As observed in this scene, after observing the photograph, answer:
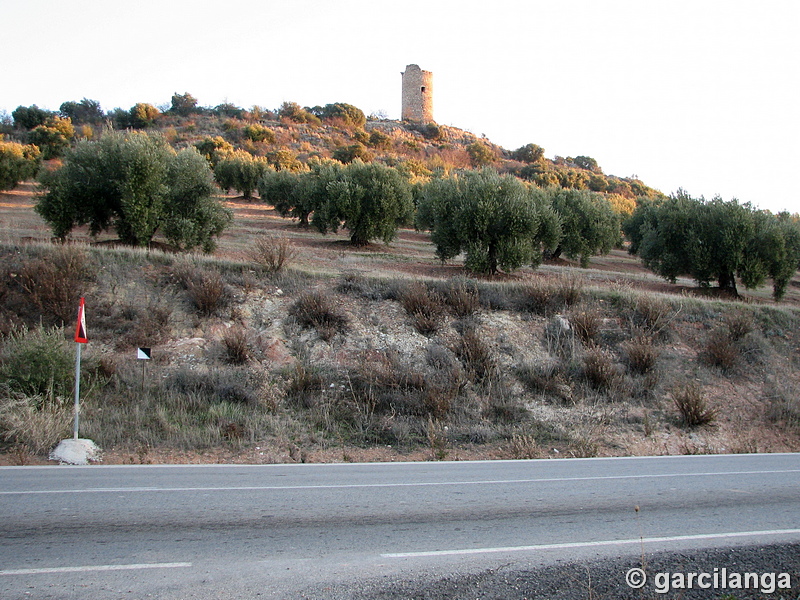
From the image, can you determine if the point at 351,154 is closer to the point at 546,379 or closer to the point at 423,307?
the point at 423,307

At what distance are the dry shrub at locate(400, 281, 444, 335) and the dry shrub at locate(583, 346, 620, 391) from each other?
4.24 m

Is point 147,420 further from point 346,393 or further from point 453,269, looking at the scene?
point 453,269

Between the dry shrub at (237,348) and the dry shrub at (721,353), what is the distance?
42.0ft

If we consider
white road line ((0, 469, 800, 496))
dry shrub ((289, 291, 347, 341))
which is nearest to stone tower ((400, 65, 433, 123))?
dry shrub ((289, 291, 347, 341))

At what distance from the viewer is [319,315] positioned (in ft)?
54.3

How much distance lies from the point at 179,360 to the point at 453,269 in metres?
14.5

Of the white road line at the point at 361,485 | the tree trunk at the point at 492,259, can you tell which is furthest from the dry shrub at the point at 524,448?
the tree trunk at the point at 492,259

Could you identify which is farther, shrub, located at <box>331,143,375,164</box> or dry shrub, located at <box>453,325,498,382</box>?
shrub, located at <box>331,143,375,164</box>

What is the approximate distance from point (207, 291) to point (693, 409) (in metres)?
12.8

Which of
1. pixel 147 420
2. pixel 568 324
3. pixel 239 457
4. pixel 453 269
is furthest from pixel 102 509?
pixel 453 269

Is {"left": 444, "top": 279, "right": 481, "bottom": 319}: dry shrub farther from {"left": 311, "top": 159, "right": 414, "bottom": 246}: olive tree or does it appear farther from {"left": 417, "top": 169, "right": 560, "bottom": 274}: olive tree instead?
{"left": 311, "top": 159, "right": 414, "bottom": 246}: olive tree

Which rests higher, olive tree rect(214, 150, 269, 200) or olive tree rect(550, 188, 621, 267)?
olive tree rect(214, 150, 269, 200)

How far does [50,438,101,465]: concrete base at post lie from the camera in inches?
363

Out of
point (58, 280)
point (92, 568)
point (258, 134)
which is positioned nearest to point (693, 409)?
point (92, 568)
